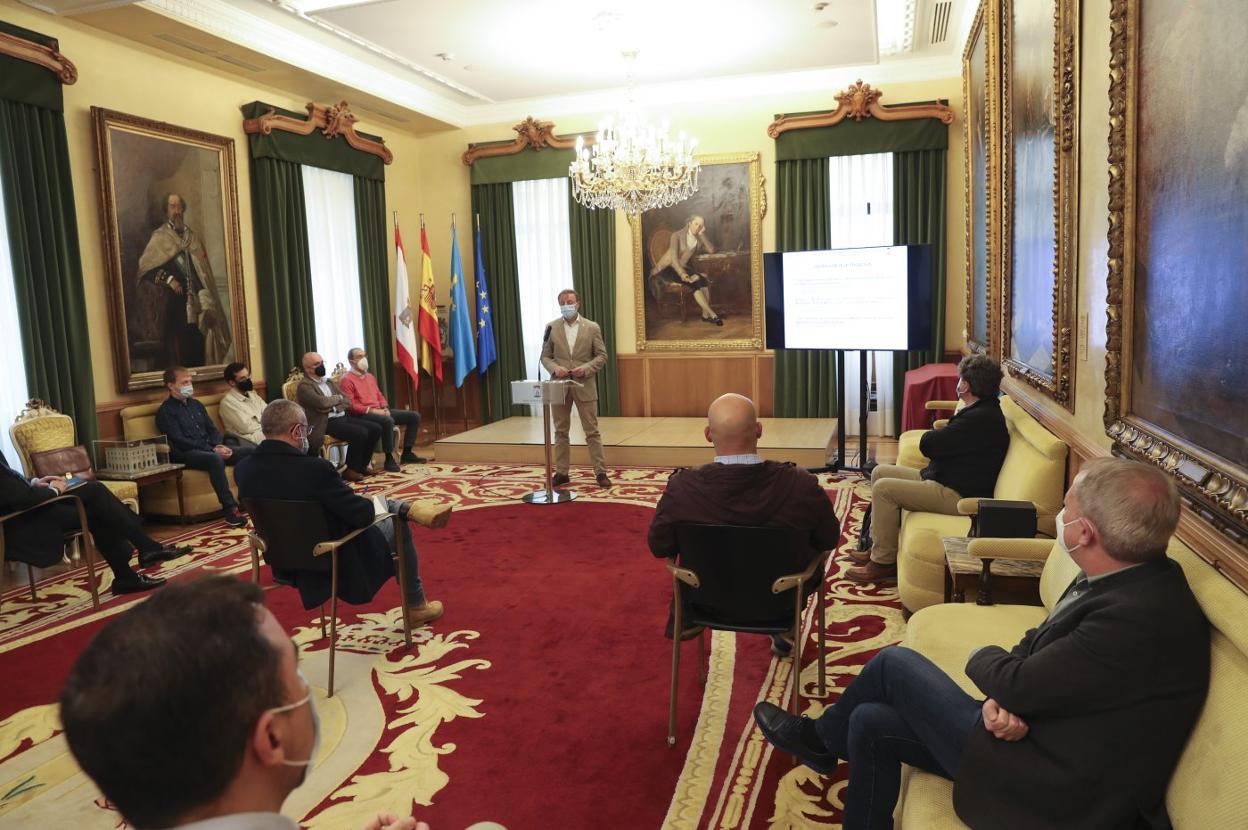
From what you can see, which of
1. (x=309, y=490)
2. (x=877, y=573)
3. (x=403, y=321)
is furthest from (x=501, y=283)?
(x=309, y=490)

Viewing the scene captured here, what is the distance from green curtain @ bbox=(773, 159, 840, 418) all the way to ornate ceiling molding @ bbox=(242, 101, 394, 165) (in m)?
4.51

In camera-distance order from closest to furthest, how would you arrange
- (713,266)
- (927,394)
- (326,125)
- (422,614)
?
1. (422,614)
2. (927,394)
3. (326,125)
4. (713,266)

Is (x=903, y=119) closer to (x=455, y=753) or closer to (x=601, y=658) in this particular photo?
(x=601, y=658)

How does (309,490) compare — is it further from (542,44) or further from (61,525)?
(542,44)

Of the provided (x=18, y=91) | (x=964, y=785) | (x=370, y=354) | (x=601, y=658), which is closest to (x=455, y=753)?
(x=601, y=658)

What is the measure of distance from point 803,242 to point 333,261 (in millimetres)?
5151

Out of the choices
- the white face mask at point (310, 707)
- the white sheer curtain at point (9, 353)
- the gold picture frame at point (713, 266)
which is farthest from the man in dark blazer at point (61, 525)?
the gold picture frame at point (713, 266)

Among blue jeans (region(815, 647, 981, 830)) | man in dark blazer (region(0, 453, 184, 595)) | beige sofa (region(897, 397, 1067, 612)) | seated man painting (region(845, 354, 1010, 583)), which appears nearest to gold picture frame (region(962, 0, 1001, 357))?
seated man painting (region(845, 354, 1010, 583))

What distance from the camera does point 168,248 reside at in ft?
24.0

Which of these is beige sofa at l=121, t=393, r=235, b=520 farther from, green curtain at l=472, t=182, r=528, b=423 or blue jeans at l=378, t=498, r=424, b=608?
green curtain at l=472, t=182, r=528, b=423

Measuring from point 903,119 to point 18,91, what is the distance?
782 cm

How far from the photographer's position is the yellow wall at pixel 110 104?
658cm

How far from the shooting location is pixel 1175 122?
2297mm

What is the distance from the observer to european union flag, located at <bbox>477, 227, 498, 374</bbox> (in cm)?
1066
